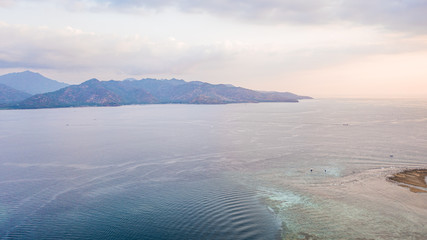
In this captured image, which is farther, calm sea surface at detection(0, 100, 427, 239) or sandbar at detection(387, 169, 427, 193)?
sandbar at detection(387, 169, 427, 193)

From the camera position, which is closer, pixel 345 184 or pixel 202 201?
pixel 202 201

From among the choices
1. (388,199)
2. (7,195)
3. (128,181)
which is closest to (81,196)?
(128,181)

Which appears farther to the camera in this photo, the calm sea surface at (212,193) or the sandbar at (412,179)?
the sandbar at (412,179)

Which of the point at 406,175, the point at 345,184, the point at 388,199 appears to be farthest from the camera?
the point at 406,175

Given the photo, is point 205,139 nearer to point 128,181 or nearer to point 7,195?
point 128,181

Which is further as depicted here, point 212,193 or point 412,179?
point 412,179

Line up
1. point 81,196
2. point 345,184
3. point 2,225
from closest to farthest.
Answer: point 2,225, point 81,196, point 345,184
